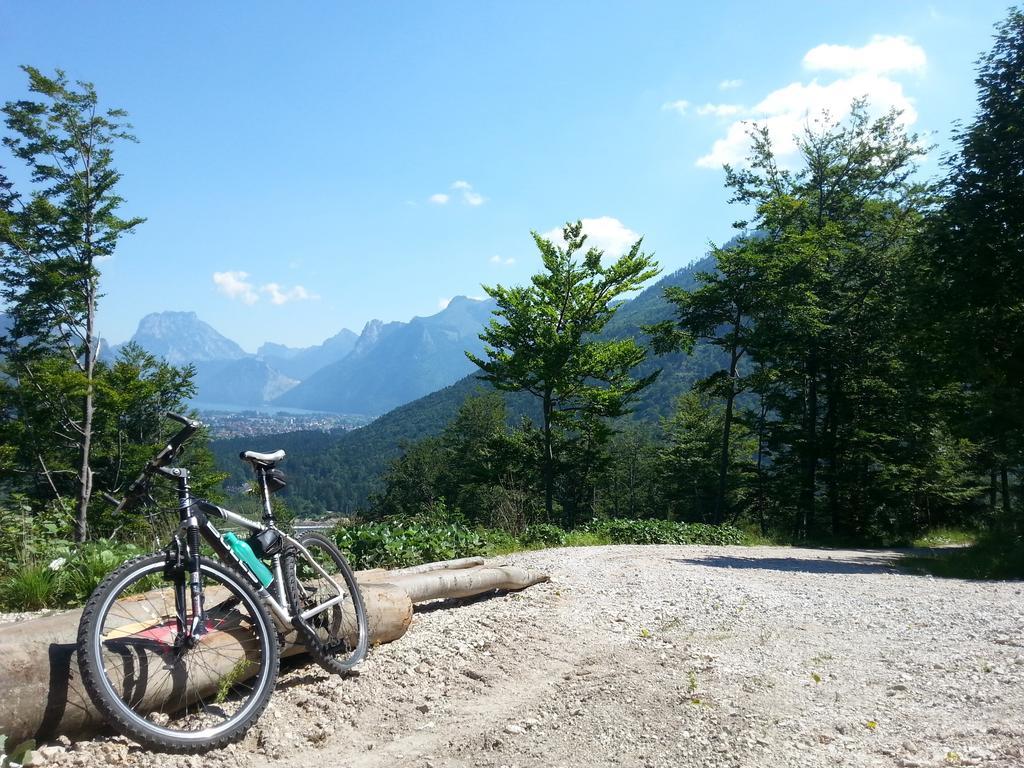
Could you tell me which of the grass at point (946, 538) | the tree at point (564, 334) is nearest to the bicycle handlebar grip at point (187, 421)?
the tree at point (564, 334)

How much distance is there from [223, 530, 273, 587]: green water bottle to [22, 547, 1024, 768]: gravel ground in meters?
0.78

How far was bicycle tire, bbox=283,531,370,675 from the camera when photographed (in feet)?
Answer: 14.3

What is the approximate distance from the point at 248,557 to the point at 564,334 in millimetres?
17845

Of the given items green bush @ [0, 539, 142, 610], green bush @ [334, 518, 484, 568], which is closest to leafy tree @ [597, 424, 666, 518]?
green bush @ [334, 518, 484, 568]

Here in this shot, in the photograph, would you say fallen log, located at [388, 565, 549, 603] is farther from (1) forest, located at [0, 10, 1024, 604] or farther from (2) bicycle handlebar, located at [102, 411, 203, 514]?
(1) forest, located at [0, 10, 1024, 604]

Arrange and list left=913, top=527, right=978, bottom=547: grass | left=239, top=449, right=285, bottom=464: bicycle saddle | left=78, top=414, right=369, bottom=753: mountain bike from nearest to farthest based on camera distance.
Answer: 1. left=78, top=414, right=369, bottom=753: mountain bike
2. left=239, top=449, right=285, bottom=464: bicycle saddle
3. left=913, top=527, right=978, bottom=547: grass

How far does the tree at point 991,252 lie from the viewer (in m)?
13.2

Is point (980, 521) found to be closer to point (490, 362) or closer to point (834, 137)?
point (834, 137)

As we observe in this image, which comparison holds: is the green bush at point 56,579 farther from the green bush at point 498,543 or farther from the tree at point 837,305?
the tree at point 837,305

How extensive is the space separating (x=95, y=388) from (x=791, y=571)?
2158 centimetres

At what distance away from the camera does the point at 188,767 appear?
3.30 metres

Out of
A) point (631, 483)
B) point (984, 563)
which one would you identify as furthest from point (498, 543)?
point (631, 483)

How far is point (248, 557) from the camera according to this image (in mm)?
4109

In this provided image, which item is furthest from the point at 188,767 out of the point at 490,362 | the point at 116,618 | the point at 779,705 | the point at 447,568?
the point at 490,362
